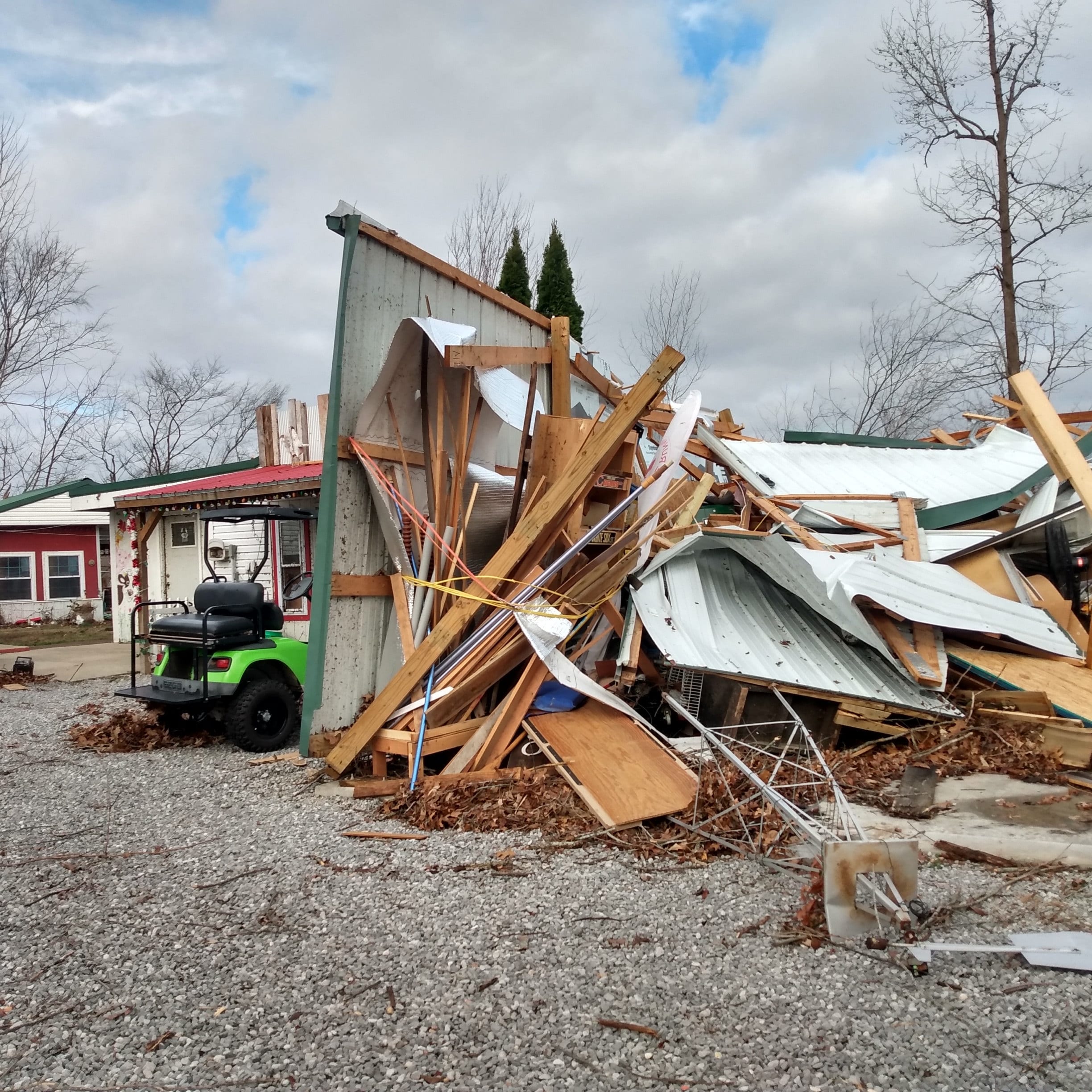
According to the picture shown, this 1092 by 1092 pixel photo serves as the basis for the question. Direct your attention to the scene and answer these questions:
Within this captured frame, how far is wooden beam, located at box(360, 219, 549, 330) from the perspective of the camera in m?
6.43

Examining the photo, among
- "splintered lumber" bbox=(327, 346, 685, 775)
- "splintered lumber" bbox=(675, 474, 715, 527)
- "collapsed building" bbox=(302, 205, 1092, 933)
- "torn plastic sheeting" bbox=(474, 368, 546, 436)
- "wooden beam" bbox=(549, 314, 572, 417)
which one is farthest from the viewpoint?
"wooden beam" bbox=(549, 314, 572, 417)

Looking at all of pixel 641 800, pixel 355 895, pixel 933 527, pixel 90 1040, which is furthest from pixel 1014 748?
pixel 90 1040

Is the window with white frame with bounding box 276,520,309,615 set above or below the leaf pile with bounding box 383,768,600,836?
above

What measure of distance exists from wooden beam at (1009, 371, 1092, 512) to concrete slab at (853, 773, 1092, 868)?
3.21 metres

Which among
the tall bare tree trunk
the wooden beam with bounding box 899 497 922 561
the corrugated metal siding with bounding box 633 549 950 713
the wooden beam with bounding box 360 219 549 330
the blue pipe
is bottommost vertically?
the blue pipe

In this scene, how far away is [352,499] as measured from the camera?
21.1ft

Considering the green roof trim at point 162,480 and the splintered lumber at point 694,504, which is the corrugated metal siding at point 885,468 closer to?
the splintered lumber at point 694,504

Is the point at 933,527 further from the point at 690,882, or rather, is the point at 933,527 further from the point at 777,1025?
the point at 777,1025

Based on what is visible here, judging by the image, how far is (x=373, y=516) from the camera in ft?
21.7

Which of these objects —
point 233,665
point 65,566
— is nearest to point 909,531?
point 233,665

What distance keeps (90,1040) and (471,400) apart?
16.6 feet

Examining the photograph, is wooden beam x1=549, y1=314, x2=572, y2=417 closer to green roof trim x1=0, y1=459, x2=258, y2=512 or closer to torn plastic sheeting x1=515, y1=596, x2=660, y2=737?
torn plastic sheeting x1=515, y1=596, x2=660, y2=737

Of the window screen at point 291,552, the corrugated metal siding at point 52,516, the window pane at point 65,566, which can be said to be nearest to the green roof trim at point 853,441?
the window screen at point 291,552

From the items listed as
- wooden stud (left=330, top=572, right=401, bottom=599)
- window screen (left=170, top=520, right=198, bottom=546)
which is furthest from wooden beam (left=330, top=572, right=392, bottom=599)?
window screen (left=170, top=520, right=198, bottom=546)
